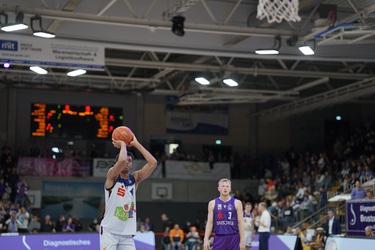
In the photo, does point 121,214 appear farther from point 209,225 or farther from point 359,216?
point 359,216

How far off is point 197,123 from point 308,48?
19.0 m

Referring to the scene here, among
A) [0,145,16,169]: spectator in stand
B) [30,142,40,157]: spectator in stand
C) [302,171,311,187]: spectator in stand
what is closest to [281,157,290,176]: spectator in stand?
[302,171,311,187]: spectator in stand

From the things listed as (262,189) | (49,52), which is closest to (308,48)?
(49,52)

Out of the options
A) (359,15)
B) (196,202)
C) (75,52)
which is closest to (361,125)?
(196,202)

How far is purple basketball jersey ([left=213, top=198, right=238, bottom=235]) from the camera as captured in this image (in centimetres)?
1132

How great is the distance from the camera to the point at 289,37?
2262cm

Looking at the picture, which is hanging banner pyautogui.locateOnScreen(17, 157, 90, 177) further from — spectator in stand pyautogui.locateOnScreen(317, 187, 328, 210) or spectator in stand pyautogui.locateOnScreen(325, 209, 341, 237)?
spectator in stand pyautogui.locateOnScreen(325, 209, 341, 237)

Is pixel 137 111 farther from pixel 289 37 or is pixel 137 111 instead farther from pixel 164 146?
pixel 289 37

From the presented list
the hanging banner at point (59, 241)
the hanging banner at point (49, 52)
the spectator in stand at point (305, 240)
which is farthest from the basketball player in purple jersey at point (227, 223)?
the spectator in stand at point (305, 240)

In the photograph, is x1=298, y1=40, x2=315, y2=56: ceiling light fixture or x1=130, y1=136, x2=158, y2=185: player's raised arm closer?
x1=130, y1=136, x2=158, y2=185: player's raised arm

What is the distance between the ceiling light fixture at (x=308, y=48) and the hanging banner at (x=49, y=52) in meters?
6.26

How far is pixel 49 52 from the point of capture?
20.3 meters

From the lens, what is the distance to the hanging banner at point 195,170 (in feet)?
123

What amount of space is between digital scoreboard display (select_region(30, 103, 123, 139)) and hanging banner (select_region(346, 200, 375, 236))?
684 inches
